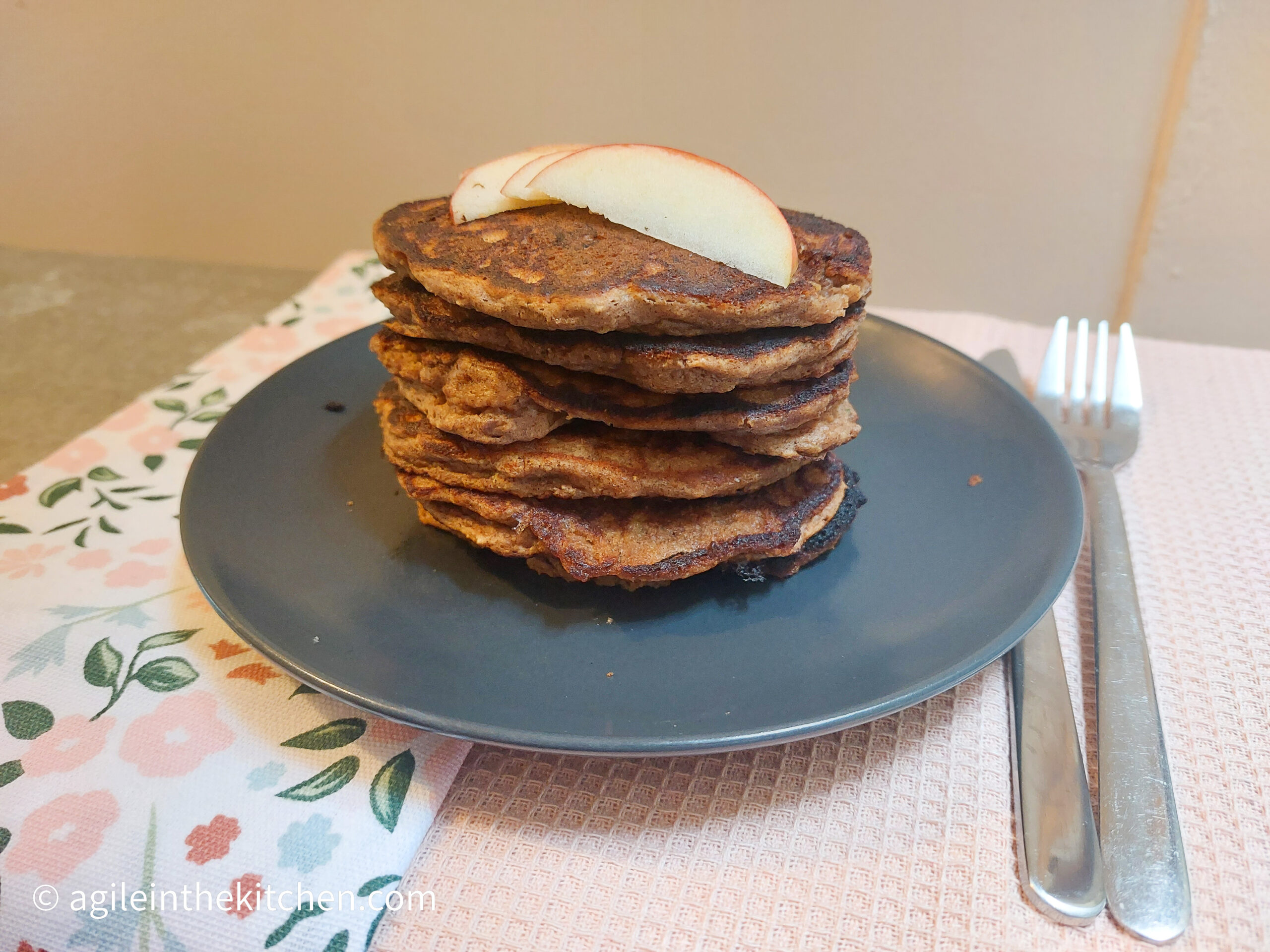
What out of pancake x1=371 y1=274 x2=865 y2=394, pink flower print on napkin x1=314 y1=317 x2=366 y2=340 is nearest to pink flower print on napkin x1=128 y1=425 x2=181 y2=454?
pink flower print on napkin x1=314 y1=317 x2=366 y2=340

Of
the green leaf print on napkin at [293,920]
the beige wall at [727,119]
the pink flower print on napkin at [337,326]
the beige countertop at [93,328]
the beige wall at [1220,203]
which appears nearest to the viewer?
the green leaf print on napkin at [293,920]

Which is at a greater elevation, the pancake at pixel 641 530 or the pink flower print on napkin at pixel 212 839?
the pancake at pixel 641 530

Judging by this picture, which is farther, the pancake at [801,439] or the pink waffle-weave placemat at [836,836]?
the pancake at [801,439]

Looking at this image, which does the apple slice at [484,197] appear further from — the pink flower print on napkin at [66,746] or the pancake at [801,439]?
the pink flower print on napkin at [66,746]

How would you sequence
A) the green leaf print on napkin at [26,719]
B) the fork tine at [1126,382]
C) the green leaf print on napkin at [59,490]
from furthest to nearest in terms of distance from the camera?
the fork tine at [1126,382] → the green leaf print on napkin at [59,490] → the green leaf print on napkin at [26,719]

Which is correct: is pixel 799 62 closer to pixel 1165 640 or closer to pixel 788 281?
pixel 788 281

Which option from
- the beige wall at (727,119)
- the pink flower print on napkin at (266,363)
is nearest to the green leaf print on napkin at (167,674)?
the pink flower print on napkin at (266,363)

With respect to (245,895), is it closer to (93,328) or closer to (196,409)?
(196,409)

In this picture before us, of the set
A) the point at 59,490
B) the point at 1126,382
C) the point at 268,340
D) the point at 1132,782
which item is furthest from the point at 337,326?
the point at 1132,782
